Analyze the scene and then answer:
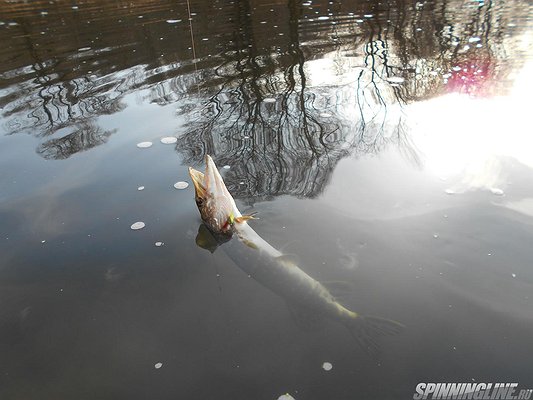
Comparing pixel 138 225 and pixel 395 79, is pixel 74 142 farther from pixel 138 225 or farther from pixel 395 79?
pixel 395 79

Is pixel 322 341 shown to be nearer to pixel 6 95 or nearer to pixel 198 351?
pixel 198 351

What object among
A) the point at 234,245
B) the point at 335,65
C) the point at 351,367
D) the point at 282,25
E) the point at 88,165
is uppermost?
the point at 282,25

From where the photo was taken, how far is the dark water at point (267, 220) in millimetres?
2566

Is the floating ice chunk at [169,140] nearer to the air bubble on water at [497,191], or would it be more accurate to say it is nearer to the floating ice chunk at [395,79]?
the air bubble on water at [497,191]

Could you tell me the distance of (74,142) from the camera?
5.28 meters

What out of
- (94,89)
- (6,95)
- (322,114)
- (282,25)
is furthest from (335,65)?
(6,95)

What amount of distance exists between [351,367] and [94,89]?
252 inches

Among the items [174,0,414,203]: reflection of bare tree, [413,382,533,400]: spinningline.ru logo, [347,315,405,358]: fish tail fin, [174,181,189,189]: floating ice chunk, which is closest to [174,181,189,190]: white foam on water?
[174,181,189,189]: floating ice chunk

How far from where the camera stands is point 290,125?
567 centimetres

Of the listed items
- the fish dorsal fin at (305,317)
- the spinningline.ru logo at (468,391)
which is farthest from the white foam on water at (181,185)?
the spinningline.ru logo at (468,391)

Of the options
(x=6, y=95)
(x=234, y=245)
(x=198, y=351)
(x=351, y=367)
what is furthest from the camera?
(x=6, y=95)

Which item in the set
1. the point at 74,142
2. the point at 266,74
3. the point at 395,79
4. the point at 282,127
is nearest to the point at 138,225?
the point at 74,142

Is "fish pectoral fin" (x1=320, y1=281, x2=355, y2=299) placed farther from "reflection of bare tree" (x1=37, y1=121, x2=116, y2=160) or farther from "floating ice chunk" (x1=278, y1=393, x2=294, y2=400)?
"reflection of bare tree" (x1=37, y1=121, x2=116, y2=160)

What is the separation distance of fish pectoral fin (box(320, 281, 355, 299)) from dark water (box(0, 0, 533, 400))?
40 mm
